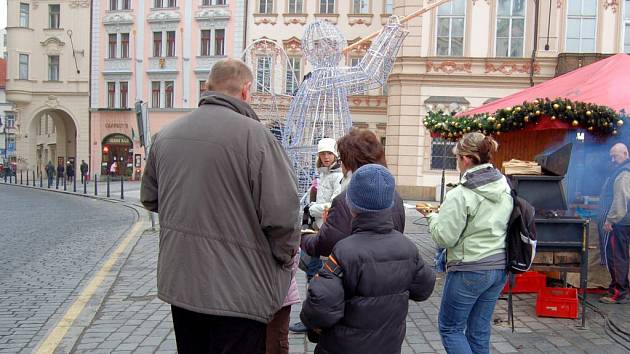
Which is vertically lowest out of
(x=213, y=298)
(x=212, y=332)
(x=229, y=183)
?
(x=212, y=332)

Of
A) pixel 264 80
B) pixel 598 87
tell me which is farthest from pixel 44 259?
pixel 598 87

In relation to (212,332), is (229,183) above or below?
above

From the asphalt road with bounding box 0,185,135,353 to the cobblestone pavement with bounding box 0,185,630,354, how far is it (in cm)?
47

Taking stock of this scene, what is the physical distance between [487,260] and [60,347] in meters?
3.28

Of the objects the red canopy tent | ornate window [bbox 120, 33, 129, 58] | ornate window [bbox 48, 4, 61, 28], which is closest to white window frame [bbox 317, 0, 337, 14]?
ornate window [bbox 120, 33, 129, 58]

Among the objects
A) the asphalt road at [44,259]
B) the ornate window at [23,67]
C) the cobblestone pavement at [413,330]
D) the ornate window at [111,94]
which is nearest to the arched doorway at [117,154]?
the ornate window at [111,94]

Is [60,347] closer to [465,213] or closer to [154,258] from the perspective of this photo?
[465,213]

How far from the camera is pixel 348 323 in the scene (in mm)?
2596

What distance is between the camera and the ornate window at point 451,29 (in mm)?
20906

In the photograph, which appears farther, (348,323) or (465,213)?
(465,213)

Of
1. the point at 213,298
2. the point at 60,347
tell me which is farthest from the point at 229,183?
the point at 60,347

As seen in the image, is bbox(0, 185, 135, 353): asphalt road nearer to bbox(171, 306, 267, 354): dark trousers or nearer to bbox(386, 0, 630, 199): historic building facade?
bbox(171, 306, 267, 354): dark trousers

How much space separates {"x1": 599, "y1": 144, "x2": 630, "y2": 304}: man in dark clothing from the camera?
238 inches

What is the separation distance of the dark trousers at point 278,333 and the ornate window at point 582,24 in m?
20.4
